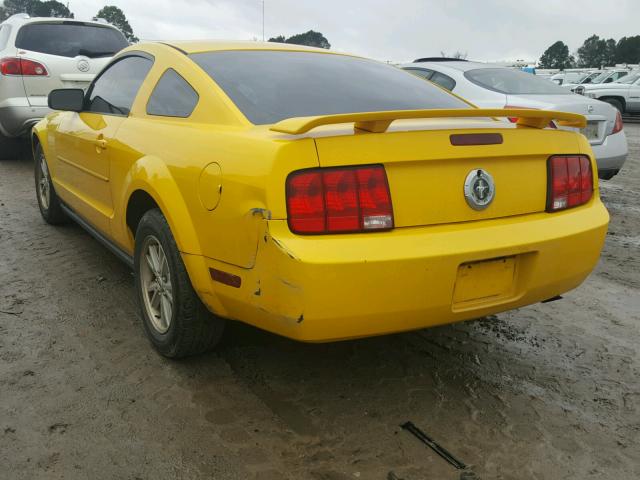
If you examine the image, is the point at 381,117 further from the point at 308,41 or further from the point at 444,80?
the point at 308,41

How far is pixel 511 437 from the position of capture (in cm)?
236

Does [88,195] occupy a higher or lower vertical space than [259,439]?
higher

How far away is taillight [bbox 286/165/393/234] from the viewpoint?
214 cm

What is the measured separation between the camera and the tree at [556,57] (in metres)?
92.9

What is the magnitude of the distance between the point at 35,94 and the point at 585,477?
23.8 ft

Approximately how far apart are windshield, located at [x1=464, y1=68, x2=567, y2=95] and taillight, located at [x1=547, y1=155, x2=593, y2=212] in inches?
164

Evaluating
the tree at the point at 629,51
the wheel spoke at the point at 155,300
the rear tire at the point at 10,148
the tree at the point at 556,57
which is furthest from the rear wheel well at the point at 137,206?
the tree at the point at 556,57

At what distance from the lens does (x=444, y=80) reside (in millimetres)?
7148

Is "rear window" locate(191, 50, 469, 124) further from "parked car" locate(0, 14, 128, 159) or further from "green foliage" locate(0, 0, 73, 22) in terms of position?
"green foliage" locate(0, 0, 73, 22)

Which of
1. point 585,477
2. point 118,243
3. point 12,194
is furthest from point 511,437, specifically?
point 12,194

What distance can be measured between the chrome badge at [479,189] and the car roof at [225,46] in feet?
4.88

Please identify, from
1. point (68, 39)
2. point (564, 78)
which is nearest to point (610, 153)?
point (68, 39)

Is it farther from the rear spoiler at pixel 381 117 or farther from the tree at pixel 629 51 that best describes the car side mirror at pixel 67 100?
the tree at pixel 629 51

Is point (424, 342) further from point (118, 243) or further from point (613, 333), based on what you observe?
point (118, 243)
